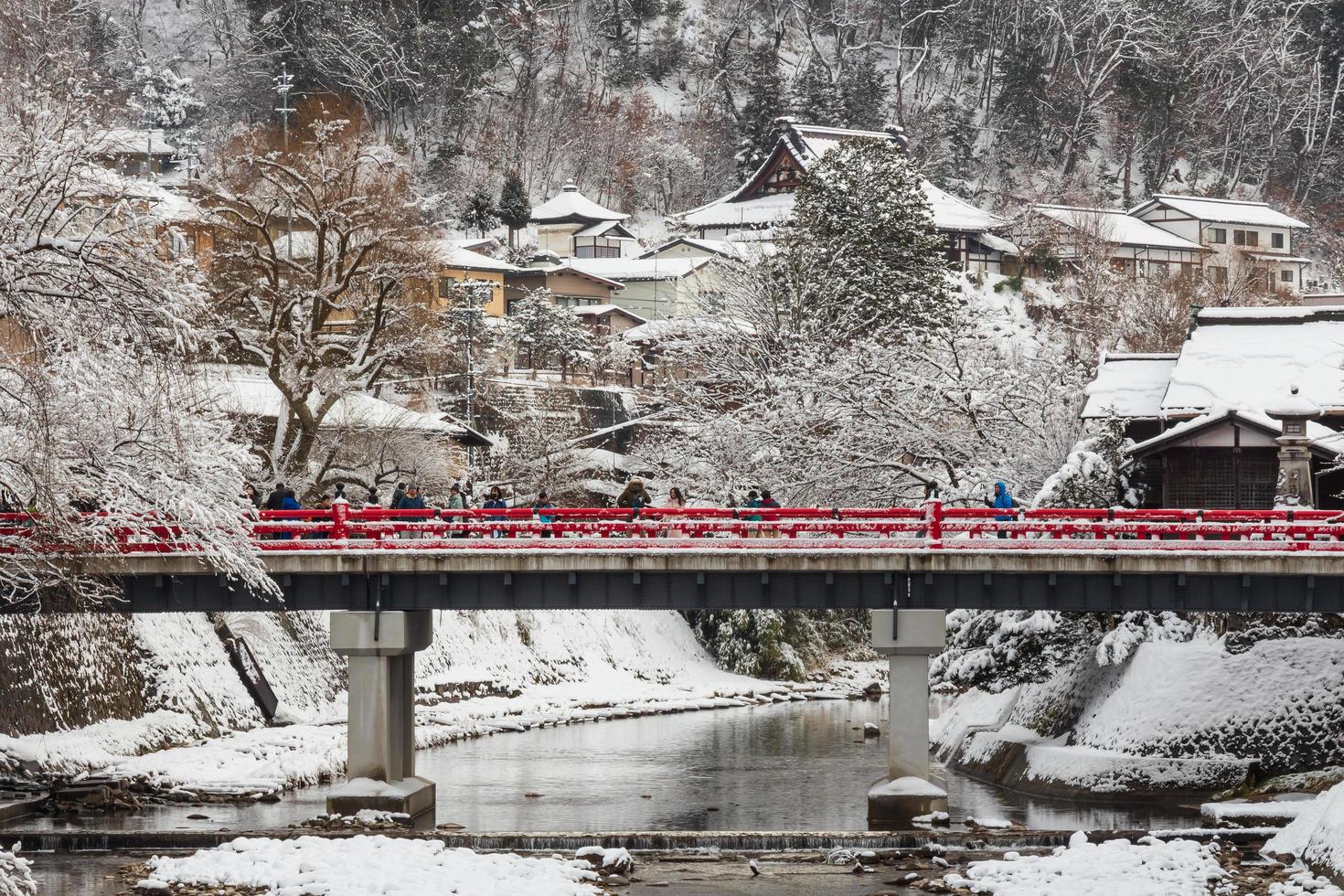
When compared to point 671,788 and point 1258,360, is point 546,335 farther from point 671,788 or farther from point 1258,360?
point 671,788

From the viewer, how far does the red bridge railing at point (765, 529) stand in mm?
33031

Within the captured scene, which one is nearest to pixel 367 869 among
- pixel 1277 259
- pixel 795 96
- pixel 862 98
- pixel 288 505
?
pixel 288 505

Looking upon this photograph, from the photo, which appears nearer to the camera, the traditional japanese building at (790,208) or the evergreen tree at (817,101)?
the traditional japanese building at (790,208)

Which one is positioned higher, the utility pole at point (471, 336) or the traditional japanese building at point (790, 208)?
the traditional japanese building at point (790, 208)

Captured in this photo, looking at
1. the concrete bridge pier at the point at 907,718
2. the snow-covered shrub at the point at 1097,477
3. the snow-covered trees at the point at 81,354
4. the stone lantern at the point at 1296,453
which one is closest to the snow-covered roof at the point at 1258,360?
the snow-covered shrub at the point at 1097,477

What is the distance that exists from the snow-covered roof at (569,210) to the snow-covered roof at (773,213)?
5903mm

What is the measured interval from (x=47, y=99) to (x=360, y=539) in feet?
35.1

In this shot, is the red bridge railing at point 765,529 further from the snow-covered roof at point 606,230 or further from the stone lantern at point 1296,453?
the snow-covered roof at point 606,230

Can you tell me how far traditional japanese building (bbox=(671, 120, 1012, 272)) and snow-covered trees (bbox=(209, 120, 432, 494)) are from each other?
1686 inches

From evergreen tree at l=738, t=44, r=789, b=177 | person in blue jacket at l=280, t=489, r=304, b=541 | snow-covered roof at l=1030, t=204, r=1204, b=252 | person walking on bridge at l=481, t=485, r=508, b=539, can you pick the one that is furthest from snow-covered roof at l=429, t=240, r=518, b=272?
person in blue jacket at l=280, t=489, r=304, b=541

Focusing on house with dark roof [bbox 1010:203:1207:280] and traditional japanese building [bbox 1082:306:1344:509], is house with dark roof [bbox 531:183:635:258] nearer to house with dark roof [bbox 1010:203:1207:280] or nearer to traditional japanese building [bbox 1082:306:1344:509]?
house with dark roof [bbox 1010:203:1207:280]

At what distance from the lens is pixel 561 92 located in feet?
433

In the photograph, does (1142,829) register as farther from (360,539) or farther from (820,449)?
(820,449)

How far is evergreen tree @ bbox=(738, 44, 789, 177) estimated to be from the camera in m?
122
